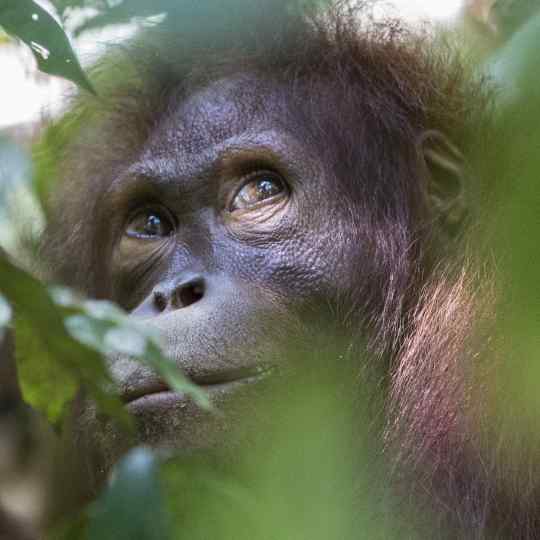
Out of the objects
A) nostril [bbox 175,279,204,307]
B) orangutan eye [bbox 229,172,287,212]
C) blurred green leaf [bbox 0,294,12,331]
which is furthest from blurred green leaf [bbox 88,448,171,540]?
orangutan eye [bbox 229,172,287,212]

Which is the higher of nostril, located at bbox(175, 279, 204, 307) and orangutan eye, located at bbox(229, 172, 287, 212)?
orangutan eye, located at bbox(229, 172, 287, 212)

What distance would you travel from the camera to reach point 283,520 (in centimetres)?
168

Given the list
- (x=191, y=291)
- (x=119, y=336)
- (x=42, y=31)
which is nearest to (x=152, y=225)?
(x=191, y=291)

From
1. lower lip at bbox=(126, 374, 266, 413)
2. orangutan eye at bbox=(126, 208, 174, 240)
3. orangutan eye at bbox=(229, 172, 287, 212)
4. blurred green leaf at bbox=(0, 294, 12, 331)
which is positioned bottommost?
orangutan eye at bbox=(126, 208, 174, 240)

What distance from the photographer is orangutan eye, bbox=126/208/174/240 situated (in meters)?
3.15

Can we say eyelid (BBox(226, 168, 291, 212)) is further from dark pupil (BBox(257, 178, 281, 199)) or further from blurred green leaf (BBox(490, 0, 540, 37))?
blurred green leaf (BBox(490, 0, 540, 37))

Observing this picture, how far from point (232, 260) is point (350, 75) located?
79cm

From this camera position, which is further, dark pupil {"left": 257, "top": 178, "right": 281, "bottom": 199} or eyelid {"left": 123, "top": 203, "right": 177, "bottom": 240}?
eyelid {"left": 123, "top": 203, "right": 177, "bottom": 240}

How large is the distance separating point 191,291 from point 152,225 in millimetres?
565

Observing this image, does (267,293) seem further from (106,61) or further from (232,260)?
(106,61)

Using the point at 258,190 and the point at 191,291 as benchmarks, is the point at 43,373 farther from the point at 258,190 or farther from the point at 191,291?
the point at 258,190

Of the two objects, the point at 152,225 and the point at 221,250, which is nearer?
the point at 221,250

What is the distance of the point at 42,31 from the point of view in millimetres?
1754

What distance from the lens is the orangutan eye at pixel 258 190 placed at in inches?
117
